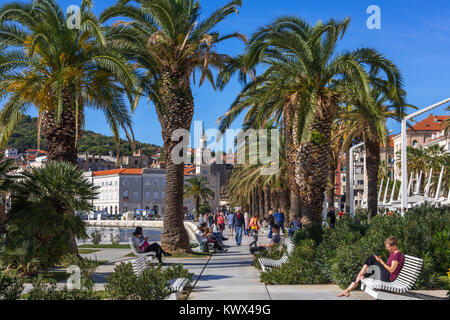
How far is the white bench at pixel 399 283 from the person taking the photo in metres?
9.55

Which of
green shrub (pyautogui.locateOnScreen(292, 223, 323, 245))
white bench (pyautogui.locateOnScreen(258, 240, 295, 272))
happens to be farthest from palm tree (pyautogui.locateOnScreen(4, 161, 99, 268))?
green shrub (pyautogui.locateOnScreen(292, 223, 323, 245))

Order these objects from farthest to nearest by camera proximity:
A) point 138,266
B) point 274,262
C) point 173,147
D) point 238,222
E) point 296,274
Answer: point 238,222 < point 173,147 < point 274,262 < point 296,274 < point 138,266

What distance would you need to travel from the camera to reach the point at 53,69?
1597 cm

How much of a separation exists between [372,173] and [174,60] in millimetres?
13863

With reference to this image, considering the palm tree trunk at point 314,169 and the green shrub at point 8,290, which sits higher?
the palm tree trunk at point 314,169

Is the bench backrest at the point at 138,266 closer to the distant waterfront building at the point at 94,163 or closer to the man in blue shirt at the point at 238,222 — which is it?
the man in blue shirt at the point at 238,222

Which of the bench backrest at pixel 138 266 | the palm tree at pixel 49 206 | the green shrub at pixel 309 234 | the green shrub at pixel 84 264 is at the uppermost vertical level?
the palm tree at pixel 49 206

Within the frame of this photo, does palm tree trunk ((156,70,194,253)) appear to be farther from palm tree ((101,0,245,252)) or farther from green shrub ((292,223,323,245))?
green shrub ((292,223,323,245))

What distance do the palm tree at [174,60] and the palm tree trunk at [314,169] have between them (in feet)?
14.3

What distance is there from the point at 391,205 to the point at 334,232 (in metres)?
36.9

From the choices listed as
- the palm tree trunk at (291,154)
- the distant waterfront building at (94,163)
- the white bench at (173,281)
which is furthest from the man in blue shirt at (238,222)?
the distant waterfront building at (94,163)

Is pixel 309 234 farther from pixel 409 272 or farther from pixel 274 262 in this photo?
pixel 409 272

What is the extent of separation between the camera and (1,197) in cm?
1329

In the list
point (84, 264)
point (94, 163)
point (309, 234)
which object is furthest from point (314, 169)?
point (94, 163)
